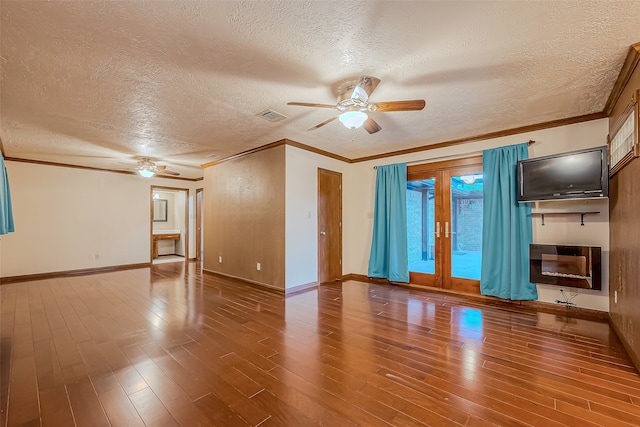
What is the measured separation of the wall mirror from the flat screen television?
33.2 feet

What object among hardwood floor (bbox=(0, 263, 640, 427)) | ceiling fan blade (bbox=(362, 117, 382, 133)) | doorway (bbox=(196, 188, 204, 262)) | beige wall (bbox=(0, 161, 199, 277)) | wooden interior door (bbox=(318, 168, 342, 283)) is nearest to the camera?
Result: hardwood floor (bbox=(0, 263, 640, 427))

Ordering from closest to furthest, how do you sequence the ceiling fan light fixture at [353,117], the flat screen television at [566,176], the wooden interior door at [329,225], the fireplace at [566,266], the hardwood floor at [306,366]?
the hardwood floor at [306,366], the ceiling fan light fixture at [353,117], the flat screen television at [566,176], the fireplace at [566,266], the wooden interior door at [329,225]

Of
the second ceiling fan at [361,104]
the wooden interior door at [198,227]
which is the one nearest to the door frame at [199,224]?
the wooden interior door at [198,227]

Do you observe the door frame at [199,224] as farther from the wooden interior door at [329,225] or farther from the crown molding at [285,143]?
the wooden interior door at [329,225]

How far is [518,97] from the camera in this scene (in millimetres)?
3068

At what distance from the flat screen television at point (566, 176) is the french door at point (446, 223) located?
76cm

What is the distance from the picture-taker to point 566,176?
343 centimetres

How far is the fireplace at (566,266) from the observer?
3404 millimetres

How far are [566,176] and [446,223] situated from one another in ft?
5.73

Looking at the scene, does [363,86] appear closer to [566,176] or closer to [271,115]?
[271,115]

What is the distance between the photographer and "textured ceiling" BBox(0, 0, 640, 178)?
1814 mm

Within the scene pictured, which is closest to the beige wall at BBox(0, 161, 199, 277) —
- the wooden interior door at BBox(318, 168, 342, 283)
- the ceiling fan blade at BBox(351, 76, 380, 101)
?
the wooden interior door at BBox(318, 168, 342, 283)

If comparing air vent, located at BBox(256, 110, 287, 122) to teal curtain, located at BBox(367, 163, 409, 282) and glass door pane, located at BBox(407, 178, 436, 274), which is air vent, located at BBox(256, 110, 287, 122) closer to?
teal curtain, located at BBox(367, 163, 409, 282)

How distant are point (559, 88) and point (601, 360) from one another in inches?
105
